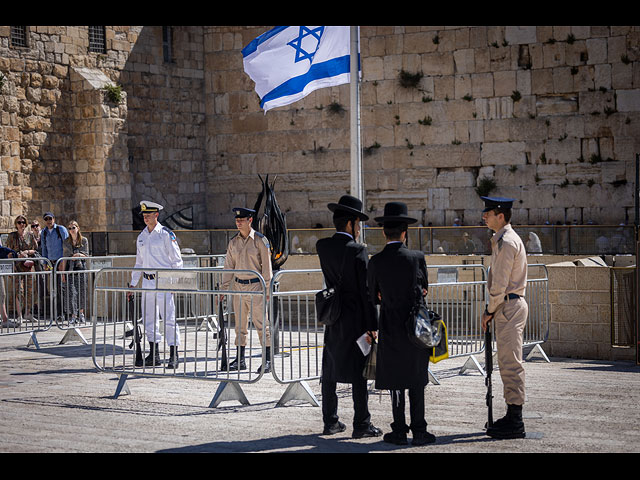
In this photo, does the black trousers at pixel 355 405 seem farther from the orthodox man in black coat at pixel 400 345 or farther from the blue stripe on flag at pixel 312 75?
the blue stripe on flag at pixel 312 75

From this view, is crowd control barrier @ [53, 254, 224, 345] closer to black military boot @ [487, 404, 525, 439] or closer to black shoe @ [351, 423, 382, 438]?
black shoe @ [351, 423, 382, 438]

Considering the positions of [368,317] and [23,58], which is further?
[23,58]

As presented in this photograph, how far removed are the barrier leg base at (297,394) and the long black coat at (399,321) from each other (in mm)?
1559

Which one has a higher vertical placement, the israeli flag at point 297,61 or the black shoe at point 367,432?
the israeli flag at point 297,61

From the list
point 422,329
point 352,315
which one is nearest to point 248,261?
point 352,315

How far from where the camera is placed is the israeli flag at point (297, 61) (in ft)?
37.2

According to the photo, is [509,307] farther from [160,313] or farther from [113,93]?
[113,93]

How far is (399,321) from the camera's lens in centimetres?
693

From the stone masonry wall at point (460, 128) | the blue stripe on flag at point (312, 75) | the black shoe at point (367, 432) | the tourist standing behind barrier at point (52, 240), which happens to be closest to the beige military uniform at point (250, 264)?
the blue stripe on flag at point (312, 75)

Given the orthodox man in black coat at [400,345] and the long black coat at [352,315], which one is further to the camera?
the long black coat at [352,315]
